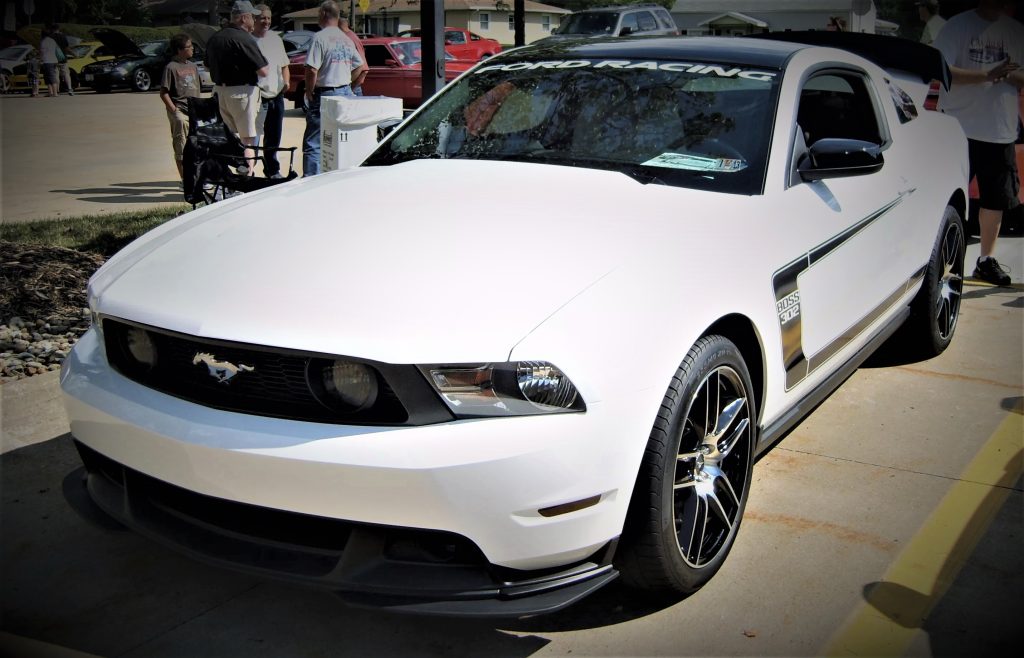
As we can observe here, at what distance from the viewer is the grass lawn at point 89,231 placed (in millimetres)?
7133

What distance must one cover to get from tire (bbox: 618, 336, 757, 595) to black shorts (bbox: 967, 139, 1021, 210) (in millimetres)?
4318

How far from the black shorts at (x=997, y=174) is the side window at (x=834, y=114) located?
69.0 inches

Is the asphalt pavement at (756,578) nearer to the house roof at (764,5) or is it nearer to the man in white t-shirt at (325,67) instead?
the man in white t-shirt at (325,67)

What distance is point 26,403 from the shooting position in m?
4.41

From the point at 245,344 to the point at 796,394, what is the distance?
200 cm

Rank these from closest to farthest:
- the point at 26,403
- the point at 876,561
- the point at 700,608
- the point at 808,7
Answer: the point at 700,608 → the point at 876,561 → the point at 26,403 → the point at 808,7

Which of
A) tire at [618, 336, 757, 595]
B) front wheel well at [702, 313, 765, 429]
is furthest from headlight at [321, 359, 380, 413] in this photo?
front wheel well at [702, 313, 765, 429]

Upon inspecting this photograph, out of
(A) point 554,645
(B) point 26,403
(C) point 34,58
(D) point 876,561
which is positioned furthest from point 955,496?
(C) point 34,58

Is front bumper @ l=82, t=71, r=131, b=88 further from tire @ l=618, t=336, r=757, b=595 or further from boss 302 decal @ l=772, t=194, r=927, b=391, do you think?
tire @ l=618, t=336, r=757, b=595

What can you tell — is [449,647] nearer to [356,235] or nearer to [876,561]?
[356,235]

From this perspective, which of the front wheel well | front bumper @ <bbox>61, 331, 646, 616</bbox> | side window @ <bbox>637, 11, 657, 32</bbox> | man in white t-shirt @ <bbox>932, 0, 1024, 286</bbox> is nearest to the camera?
front bumper @ <bbox>61, 331, 646, 616</bbox>

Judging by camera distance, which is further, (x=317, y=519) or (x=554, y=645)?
(x=554, y=645)

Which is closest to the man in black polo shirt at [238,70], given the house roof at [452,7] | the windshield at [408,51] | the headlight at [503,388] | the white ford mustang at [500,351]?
the white ford mustang at [500,351]

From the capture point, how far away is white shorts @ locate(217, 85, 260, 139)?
29.9 ft
